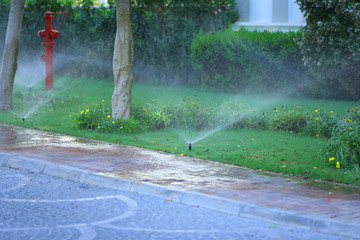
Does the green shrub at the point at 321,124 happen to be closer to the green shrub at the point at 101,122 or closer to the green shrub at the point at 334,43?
the green shrub at the point at 101,122

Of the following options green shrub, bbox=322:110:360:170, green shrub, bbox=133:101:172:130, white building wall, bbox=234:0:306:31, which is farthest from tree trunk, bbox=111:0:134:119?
white building wall, bbox=234:0:306:31

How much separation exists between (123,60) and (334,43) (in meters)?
5.81

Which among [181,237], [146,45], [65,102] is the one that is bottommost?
[181,237]

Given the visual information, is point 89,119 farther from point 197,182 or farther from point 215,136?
point 197,182

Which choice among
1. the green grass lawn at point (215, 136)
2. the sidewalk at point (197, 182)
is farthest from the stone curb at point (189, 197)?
the green grass lawn at point (215, 136)

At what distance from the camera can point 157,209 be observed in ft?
21.3

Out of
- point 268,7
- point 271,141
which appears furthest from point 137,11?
point 271,141

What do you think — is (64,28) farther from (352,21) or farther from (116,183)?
(116,183)

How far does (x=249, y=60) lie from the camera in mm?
17734

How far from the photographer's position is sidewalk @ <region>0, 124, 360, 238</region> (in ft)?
19.9

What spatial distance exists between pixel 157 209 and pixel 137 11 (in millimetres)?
15389

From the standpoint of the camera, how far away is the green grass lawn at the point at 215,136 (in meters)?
8.73

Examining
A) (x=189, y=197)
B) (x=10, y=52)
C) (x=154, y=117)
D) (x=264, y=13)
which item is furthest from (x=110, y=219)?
(x=264, y=13)

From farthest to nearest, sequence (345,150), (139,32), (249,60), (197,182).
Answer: (139,32)
(249,60)
(345,150)
(197,182)
